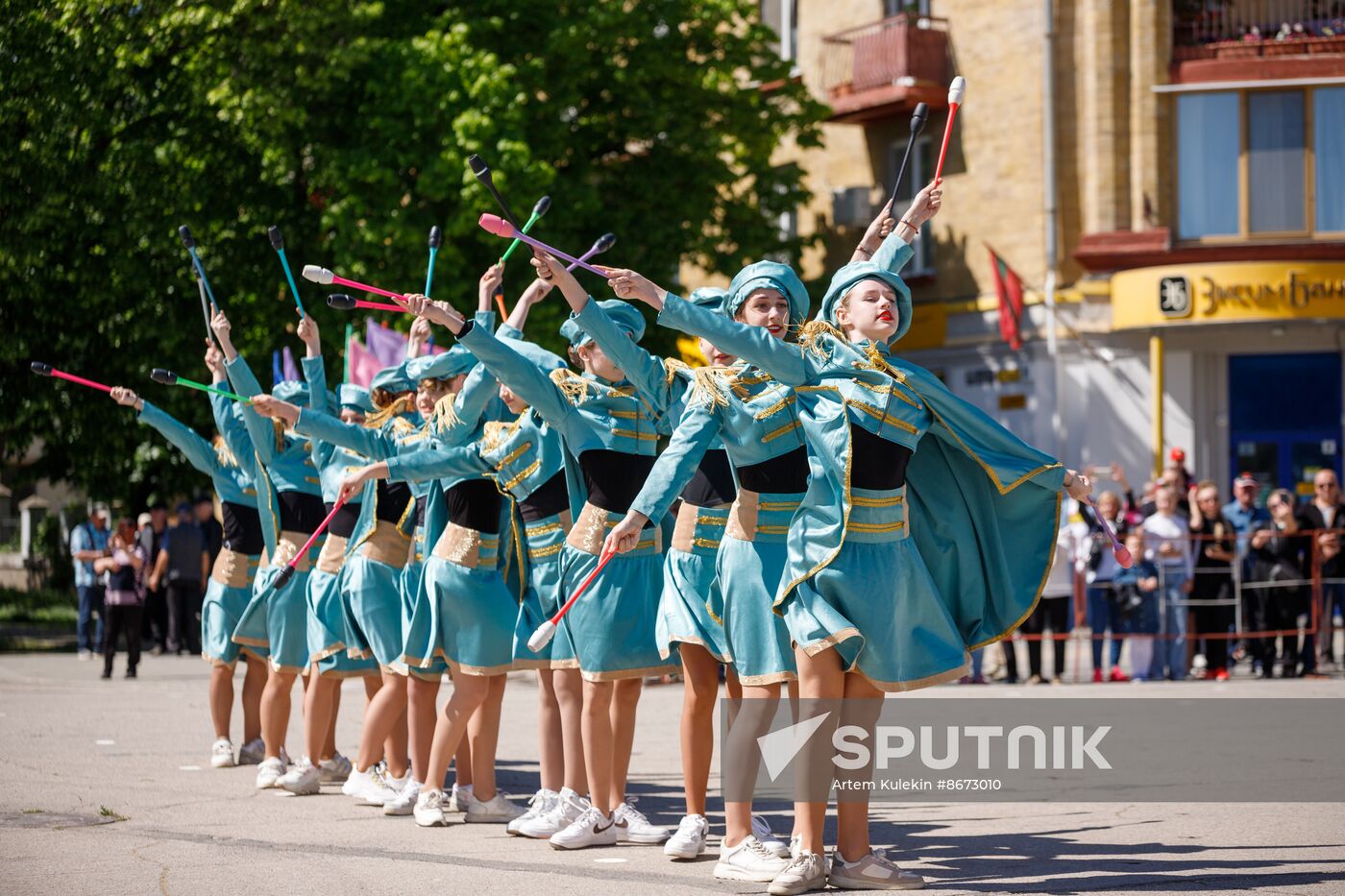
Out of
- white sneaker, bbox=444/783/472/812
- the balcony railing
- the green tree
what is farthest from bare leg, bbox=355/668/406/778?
the balcony railing

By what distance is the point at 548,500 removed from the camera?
8047 mm

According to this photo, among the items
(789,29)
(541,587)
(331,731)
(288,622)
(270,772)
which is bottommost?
(270,772)

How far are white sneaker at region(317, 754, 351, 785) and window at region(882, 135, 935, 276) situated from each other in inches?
764

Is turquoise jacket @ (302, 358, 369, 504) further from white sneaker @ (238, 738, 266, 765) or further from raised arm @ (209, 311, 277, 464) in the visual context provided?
white sneaker @ (238, 738, 266, 765)

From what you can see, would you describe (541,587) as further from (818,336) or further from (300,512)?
(300,512)

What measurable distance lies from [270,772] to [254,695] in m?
1.26

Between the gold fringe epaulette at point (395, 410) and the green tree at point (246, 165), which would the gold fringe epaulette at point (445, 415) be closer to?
the gold fringe epaulette at point (395, 410)

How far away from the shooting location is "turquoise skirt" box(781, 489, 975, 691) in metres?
6.16

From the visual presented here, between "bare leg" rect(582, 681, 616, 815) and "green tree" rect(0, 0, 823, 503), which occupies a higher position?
"green tree" rect(0, 0, 823, 503)

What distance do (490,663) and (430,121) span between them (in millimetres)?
14226

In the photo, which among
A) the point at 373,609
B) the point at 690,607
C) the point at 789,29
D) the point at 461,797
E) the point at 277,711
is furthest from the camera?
the point at 789,29

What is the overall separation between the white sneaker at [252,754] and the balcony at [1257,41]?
1874cm

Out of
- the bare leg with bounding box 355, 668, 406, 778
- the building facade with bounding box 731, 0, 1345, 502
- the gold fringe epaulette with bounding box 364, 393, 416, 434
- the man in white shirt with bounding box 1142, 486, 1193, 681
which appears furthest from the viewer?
the building facade with bounding box 731, 0, 1345, 502

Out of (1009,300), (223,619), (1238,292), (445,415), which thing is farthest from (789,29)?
(445,415)
